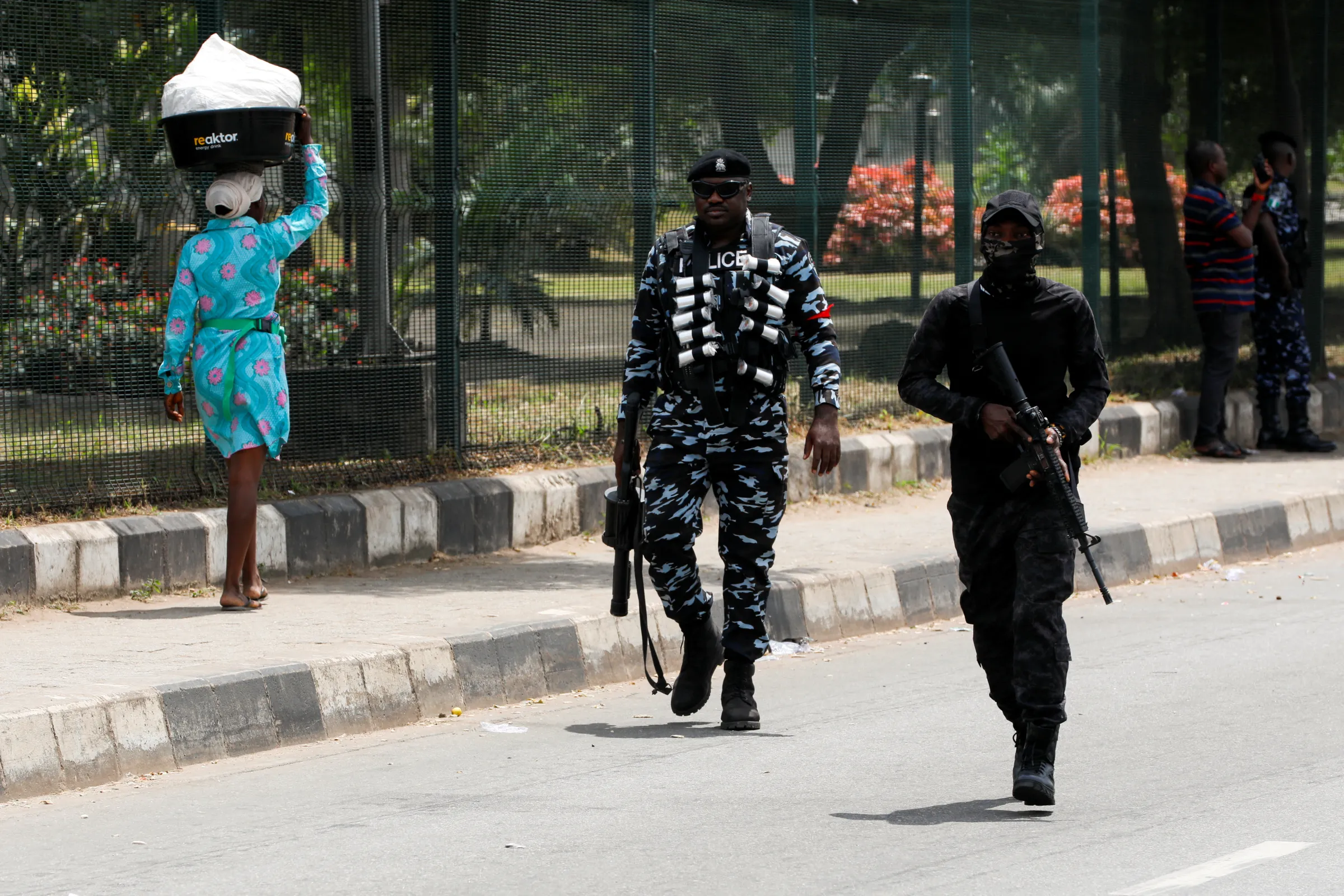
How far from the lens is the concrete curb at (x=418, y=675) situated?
5711 mm

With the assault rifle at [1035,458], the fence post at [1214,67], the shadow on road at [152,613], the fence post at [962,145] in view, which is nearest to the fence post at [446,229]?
the shadow on road at [152,613]

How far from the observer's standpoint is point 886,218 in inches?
459

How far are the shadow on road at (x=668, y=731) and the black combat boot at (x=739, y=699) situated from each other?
3 centimetres

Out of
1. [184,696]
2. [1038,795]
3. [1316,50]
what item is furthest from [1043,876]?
[1316,50]

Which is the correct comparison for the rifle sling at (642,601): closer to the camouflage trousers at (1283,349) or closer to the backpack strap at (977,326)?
the backpack strap at (977,326)

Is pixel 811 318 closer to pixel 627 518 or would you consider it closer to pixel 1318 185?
pixel 627 518

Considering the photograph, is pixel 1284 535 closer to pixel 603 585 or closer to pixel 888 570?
pixel 888 570

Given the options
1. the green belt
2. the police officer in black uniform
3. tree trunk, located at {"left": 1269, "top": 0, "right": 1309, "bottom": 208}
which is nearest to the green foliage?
tree trunk, located at {"left": 1269, "top": 0, "right": 1309, "bottom": 208}

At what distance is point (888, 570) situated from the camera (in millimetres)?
8766

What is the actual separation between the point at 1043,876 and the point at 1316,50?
38.2ft

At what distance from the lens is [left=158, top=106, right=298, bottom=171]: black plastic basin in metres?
7.32

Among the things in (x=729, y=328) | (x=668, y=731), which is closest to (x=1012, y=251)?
(x=729, y=328)

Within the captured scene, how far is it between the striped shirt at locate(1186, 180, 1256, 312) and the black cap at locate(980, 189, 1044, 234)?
7.71 m

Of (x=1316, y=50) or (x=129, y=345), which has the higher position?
(x=1316, y=50)
